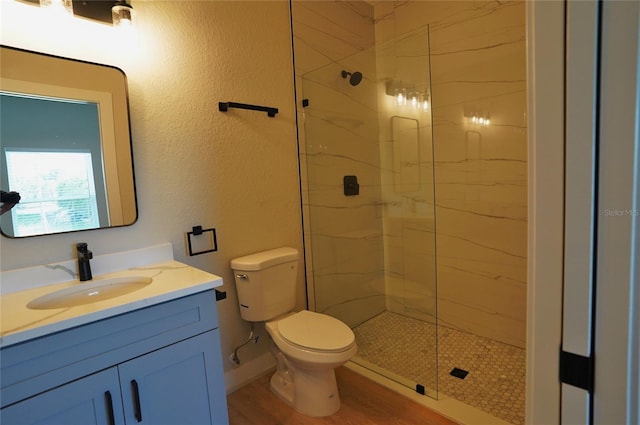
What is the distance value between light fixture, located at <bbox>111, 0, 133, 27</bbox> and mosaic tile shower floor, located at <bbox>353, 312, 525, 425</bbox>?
234 cm

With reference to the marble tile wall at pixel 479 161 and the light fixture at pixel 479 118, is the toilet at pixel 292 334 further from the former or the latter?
the light fixture at pixel 479 118

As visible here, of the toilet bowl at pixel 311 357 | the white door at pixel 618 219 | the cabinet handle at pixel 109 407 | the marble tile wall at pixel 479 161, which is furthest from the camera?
the marble tile wall at pixel 479 161

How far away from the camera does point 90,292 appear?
1.44m

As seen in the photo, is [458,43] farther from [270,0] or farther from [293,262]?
[293,262]

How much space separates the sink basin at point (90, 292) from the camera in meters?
1.32

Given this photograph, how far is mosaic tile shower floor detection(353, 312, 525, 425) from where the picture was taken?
1.86m

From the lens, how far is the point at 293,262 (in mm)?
Answer: 2111

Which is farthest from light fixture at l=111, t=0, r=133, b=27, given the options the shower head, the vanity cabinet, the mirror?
the shower head

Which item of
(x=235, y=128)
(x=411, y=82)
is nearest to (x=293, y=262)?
(x=235, y=128)

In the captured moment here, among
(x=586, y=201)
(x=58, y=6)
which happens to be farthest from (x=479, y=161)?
(x=58, y=6)

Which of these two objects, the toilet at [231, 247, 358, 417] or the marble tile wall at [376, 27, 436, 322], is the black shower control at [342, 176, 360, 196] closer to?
the marble tile wall at [376, 27, 436, 322]

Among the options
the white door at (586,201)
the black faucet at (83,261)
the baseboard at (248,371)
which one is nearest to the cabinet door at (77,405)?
the black faucet at (83,261)

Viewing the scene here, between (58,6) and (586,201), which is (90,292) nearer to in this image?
(58,6)

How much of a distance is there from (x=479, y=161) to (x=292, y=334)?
1.74 meters
